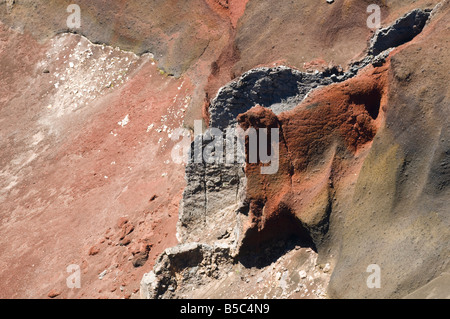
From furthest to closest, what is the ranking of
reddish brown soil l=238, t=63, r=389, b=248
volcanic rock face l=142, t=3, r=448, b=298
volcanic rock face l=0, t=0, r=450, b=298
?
reddish brown soil l=238, t=63, r=389, b=248 < volcanic rock face l=0, t=0, r=450, b=298 < volcanic rock face l=142, t=3, r=448, b=298

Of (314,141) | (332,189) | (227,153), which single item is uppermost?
(314,141)

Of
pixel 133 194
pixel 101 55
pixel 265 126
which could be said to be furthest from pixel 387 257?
pixel 101 55

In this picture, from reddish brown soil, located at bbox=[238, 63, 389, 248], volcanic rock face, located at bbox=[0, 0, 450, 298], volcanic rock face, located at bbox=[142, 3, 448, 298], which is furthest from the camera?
reddish brown soil, located at bbox=[238, 63, 389, 248]

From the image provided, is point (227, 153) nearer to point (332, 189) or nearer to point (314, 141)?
point (314, 141)

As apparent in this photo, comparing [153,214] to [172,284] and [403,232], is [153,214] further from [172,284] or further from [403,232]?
[403,232]

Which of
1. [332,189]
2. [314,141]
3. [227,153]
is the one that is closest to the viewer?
[332,189]

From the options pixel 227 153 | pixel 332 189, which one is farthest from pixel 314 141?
pixel 227 153

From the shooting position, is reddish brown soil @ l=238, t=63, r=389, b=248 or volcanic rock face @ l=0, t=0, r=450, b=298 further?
reddish brown soil @ l=238, t=63, r=389, b=248

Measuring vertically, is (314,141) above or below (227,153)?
above
